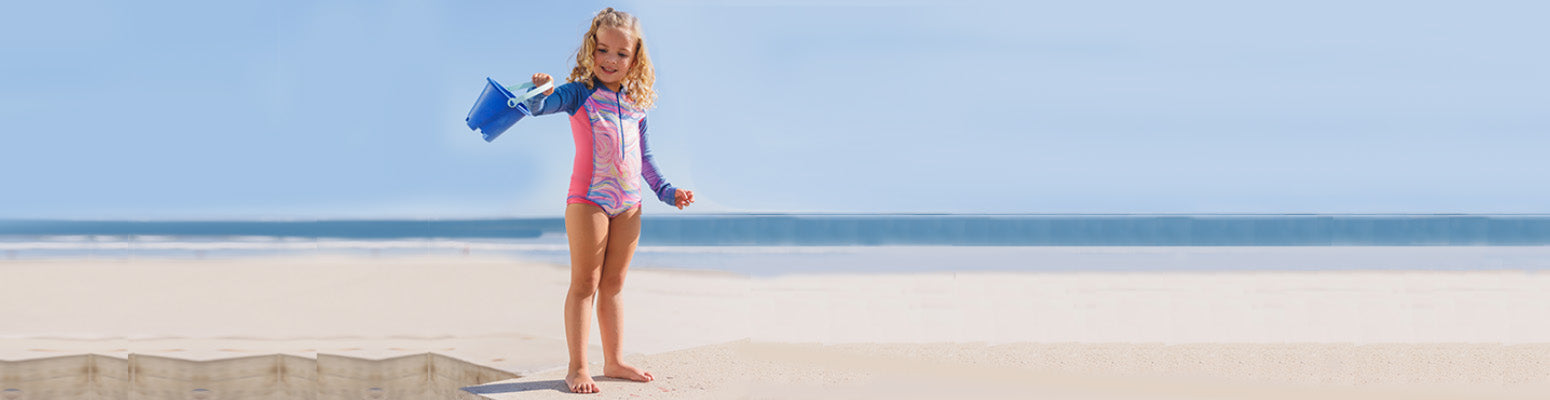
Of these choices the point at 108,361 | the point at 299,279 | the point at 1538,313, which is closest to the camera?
the point at 108,361

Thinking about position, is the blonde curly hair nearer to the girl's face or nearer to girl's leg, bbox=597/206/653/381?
the girl's face

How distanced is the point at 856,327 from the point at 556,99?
388 centimetres

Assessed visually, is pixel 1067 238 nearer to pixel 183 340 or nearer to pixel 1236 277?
pixel 1236 277

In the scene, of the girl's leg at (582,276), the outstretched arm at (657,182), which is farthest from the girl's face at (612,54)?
the girl's leg at (582,276)

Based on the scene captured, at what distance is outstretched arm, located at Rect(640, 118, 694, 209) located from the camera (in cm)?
472

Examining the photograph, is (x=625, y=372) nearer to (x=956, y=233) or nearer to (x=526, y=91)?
(x=526, y=91)

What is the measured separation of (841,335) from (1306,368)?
111 inches

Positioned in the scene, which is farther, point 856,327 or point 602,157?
point 856,327

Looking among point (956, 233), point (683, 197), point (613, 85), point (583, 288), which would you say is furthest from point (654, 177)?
point (956, 233)

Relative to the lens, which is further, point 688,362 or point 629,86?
point 688,362

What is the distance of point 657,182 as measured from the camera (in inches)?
188

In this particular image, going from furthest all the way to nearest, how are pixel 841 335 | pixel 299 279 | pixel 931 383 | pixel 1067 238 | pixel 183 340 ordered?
1. pixel 1067 238
2. pixel 299 279
3. pixel 841 335
4. pixel 931 383
5. pixel 183 340

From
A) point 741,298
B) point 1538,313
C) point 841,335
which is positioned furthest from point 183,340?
point 1538,313

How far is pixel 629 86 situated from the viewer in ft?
14.9
